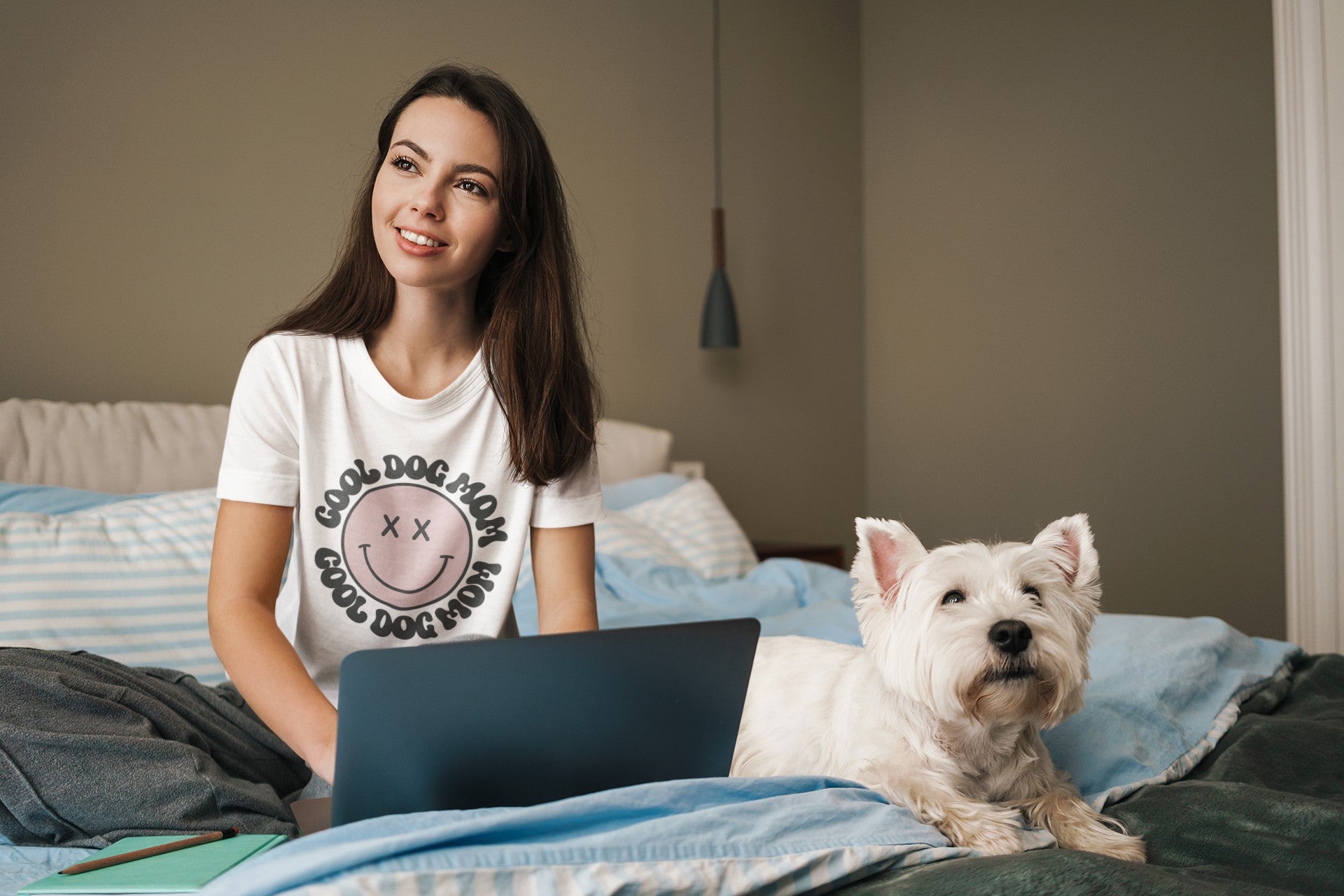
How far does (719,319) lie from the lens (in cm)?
374

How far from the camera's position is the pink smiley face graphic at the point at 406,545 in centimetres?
128

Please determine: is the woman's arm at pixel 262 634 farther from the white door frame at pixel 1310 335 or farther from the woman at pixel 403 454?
the white door frame at pixel 1310 335

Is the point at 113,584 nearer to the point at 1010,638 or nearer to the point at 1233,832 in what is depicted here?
the point at 1010,638

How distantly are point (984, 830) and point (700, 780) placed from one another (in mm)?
313

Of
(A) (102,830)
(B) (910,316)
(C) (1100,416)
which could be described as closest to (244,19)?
(A) (102,830)

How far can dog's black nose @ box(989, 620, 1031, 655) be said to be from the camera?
98cm

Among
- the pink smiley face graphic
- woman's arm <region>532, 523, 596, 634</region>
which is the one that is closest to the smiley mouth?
the pink smiley face graphic

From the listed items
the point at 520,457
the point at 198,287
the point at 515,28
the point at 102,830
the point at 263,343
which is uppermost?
the point at 515,28

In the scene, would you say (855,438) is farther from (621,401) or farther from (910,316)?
(621,401)

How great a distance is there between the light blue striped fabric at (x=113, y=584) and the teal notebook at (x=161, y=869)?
2.87 ft

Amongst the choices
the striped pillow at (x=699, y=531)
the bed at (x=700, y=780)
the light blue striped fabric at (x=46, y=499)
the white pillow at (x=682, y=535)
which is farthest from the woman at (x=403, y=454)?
the striped pillow at (x=699, y=531)

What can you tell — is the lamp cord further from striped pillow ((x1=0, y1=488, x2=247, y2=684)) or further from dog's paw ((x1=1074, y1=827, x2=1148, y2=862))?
dog's paw ((x1=1074, y1=827, x2=1148, y2=862))

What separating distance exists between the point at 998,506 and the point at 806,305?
121cm

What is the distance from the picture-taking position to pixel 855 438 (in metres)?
4.76
